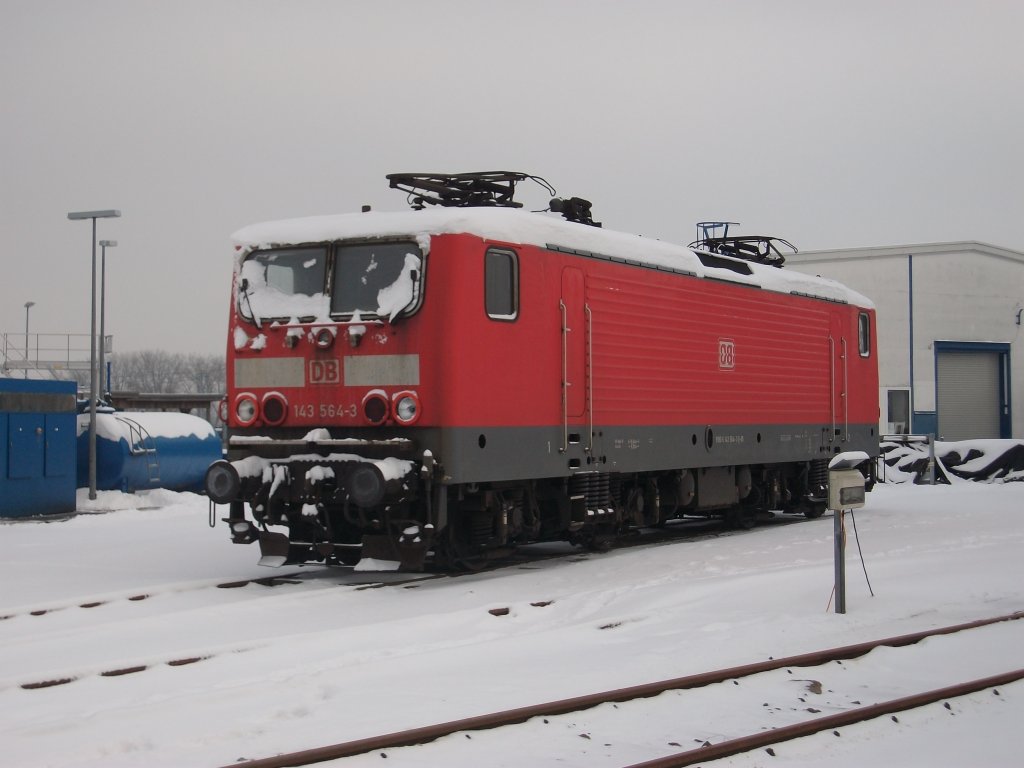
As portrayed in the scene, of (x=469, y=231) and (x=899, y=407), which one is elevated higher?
(x=469, y=231)

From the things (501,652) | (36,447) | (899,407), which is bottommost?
(501,652)

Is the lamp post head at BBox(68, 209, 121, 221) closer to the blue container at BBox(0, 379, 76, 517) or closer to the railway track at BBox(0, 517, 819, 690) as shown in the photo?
the blue container at BBox(0, 379, 76, 517)

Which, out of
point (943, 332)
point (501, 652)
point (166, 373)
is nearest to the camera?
point (501, 652)

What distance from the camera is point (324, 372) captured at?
39.3ft

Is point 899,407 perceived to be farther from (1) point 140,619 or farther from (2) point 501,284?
(1) point 140,619

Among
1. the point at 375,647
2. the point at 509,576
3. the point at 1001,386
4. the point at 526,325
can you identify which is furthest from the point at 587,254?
the point at 1001,386

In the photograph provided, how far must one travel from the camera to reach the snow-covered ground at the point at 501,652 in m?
6.41

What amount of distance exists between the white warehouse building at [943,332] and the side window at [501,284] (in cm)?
3270

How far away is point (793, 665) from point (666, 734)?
1.88 meters

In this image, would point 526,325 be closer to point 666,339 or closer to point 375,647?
point 666,339

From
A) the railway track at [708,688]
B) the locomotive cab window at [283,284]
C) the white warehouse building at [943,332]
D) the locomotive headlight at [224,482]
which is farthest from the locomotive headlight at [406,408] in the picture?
the white warehouse building at [943,332]

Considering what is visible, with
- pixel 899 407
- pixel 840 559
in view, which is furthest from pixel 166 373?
pixel 840 559

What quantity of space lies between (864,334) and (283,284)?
1153 centimetres

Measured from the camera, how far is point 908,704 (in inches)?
281
